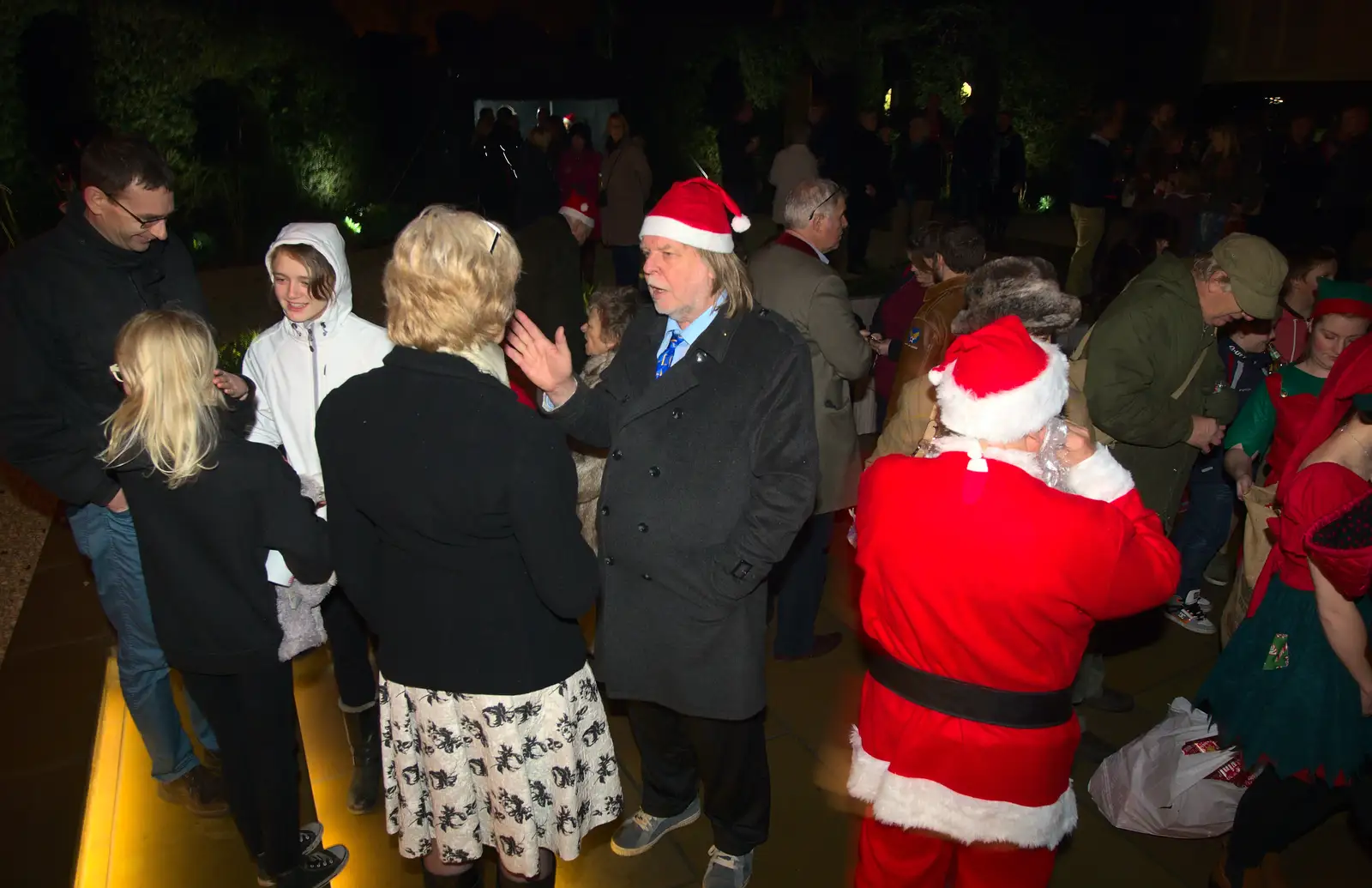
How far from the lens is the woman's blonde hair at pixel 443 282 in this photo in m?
2.02

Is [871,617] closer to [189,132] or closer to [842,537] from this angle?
[842,537]

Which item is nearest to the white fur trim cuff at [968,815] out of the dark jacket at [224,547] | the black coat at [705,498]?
the black coat at [705,498]

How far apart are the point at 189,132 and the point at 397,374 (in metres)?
10.1

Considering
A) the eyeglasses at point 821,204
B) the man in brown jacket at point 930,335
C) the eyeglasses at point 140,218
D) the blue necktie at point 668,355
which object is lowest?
the man in brown jacket at point 930,335

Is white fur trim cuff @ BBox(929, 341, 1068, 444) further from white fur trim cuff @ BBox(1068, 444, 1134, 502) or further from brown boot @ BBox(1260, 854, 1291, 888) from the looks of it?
brown boot @ BBox(1260, 854, 1291, 888)

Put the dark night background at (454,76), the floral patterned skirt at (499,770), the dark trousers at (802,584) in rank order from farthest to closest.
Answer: the dark night background at (454,76)
the dark trousers at (802,584)
the floral patterned skirt at (499,770)

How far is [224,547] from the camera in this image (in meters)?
2.42

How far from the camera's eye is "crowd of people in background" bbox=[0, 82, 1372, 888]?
201cm

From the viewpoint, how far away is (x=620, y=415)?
8.28 feet

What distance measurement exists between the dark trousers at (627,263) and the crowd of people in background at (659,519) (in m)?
6.54

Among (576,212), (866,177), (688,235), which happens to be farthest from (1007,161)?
(688,235)

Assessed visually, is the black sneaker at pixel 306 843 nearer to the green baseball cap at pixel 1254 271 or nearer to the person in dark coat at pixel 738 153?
the green baseball cap at pixel 1254 271

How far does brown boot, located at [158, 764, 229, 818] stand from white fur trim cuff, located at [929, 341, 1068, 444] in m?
2.91

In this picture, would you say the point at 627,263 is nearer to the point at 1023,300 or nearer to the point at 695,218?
the point at 1023,300
